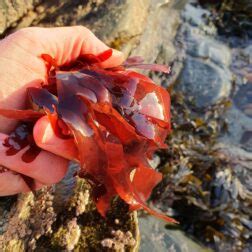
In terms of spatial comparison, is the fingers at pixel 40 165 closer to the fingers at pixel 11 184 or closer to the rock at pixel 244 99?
the fingers at pixel 11 184

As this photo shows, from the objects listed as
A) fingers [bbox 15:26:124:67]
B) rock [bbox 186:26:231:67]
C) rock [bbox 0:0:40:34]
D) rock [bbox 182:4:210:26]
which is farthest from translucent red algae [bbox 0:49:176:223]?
rock [bbox 182:4:210:26]

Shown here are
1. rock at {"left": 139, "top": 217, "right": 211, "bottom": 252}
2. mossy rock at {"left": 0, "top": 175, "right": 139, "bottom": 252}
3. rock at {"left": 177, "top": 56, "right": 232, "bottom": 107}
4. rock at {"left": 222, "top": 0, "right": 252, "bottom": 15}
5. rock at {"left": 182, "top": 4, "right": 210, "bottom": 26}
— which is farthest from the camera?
rock at {"left": 222, "top": 0, "right": 252, "bottom": 15}

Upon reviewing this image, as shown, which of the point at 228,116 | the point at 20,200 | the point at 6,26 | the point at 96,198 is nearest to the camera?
the point at 96,198

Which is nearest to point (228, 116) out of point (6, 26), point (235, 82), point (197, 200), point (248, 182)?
point (235, 82)

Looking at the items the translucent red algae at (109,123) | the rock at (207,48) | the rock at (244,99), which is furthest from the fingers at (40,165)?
the rock at (207,48)

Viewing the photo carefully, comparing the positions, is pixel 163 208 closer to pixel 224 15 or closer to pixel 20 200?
pixel 20 200

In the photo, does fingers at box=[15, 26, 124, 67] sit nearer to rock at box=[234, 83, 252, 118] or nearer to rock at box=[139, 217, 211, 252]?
rock at box=[139, 217, 211, 252]

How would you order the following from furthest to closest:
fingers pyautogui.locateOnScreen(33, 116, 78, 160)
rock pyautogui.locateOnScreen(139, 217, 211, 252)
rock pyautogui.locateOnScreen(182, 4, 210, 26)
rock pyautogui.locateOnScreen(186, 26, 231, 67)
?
rock pyautogui.locateOnScreen(182, 4, 210, 26), rock pyautogui.locateOnScreen(186, 26, 231, 67), rock pyautogui.locateOnScreen(139, 217, 211, 252), fingers pyautogui.locateOnScreen(33, 116, 78, 160)

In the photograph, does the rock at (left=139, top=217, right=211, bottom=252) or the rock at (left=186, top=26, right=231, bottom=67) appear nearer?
the rock at (left=139, top=217, right=211, bottom=252)
